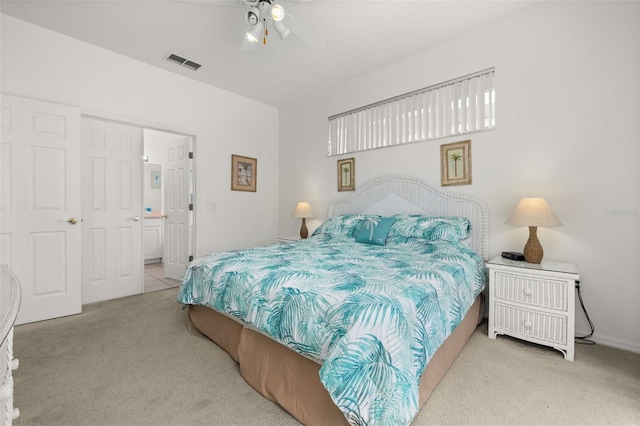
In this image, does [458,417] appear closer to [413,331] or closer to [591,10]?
[413,331]

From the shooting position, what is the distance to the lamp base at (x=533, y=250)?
2285 mm

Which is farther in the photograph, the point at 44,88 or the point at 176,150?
the point at 176,150

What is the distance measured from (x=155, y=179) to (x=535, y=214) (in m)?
6.22

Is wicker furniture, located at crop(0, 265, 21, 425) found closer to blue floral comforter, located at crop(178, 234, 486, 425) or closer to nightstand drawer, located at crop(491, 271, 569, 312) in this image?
blue floral comforter, located at crop(178, 234, 486, 425)

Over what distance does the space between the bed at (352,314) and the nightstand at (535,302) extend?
6.6 inches

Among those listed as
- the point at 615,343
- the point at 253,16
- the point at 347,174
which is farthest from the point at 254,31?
the point at 615,343

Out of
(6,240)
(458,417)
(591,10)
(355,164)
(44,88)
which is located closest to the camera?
(458,417)

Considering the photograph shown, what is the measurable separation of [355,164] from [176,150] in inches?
107

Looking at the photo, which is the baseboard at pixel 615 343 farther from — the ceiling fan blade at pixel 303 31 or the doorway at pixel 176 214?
the doorway at pixel 176 214

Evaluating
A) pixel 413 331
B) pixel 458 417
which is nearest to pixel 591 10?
pixel 413 331

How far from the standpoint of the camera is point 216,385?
1714 mm

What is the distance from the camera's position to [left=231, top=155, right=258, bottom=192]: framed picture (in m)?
4.41

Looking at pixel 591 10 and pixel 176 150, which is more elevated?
pixel 591 10

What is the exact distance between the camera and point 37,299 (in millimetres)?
2705
